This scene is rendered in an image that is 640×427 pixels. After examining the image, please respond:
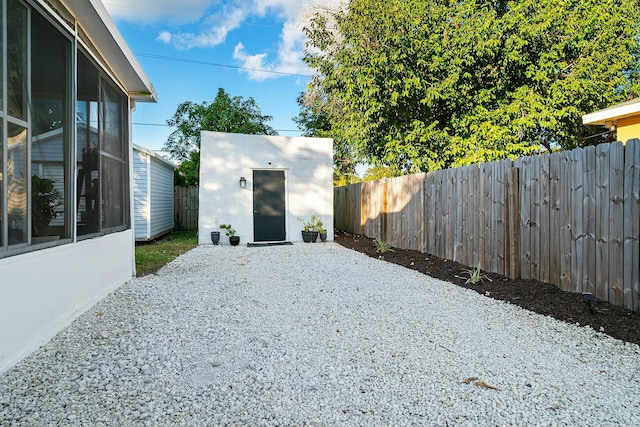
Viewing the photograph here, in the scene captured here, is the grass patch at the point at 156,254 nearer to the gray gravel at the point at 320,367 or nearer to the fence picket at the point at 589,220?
the gray gravel at the point at 320,367

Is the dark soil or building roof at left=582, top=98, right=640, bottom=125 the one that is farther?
building roof at left=582, top=98, right=640, bottom=125

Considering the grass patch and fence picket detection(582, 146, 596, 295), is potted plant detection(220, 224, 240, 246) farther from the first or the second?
fence picket detection(582, 146, 596, 295)

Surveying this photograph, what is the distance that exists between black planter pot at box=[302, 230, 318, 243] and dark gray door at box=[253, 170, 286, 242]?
56 centimetres

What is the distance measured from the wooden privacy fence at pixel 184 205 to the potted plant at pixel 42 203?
35.6 ft

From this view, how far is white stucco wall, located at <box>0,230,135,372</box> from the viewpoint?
220 cm

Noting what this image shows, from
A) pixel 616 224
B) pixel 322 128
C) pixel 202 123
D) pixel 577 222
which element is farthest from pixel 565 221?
pixel 202 123

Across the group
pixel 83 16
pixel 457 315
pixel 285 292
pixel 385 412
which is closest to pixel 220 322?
pixel 285 292

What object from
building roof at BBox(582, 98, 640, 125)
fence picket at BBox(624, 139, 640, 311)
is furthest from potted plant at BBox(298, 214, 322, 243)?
fence picket at BBox(624, 139, 640, 311)

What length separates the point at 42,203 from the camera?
270 cm

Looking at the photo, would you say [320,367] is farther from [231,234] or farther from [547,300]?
[231,234]

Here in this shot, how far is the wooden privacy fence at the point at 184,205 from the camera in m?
13.4

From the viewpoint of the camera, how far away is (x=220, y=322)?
10.6 feet

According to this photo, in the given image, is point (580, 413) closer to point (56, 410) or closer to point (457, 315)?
point (457, 315)

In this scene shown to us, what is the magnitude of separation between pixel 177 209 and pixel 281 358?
40.2 ft
